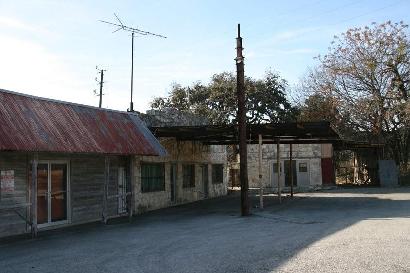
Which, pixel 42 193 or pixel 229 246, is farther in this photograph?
pixel 42 193

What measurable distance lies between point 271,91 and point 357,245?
34378mm

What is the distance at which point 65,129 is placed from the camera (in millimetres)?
15016

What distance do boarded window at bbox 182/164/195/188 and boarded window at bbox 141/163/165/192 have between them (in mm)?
2694

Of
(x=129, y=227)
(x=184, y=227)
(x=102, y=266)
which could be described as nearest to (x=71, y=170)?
(x=129, y=227)

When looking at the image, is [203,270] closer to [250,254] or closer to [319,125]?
[250,254]

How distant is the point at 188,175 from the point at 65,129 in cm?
1227

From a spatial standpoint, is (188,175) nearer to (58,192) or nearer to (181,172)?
(181,172)

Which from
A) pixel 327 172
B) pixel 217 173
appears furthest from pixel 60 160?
pixel 327 172

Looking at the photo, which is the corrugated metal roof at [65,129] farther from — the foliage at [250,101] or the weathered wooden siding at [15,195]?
the foliage at [250,101]

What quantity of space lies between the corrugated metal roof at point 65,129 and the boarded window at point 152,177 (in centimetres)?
238

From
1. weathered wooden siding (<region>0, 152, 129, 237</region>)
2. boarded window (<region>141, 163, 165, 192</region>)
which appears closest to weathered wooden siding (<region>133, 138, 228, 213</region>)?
boarded window (<region>141, 163, 165, 192</region>)

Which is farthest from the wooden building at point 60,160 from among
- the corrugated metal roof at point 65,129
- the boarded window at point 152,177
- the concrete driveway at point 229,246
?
the boarded window at point 152,177

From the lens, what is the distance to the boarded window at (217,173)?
30.6m

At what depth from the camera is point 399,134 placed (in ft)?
130
